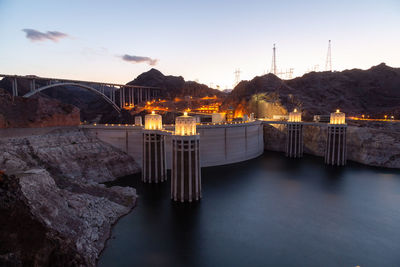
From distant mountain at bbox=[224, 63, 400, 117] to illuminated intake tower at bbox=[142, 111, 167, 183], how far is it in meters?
54.5

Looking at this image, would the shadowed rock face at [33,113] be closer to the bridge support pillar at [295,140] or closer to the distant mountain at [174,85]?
the bridge support pillar at [295,140]

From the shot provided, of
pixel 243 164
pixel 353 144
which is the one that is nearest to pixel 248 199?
pixel 243 164

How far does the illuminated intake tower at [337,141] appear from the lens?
59312 millimetres

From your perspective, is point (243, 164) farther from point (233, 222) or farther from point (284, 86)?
point (284, 86)

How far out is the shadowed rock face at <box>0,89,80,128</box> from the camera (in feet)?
153

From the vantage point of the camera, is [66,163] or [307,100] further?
[307,100]

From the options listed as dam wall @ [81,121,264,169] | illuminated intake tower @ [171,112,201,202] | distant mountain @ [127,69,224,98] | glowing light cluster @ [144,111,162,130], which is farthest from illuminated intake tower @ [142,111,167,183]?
distant mountain @ [127,69,224,98]

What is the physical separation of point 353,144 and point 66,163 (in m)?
64.9

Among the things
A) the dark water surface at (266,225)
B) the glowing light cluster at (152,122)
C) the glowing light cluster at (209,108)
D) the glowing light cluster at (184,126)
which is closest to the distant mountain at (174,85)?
the glowing light cluster at (209,108)

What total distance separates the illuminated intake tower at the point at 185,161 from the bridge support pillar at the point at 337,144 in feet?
128

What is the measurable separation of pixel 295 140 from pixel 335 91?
1628 inches

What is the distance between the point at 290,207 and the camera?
3703cm

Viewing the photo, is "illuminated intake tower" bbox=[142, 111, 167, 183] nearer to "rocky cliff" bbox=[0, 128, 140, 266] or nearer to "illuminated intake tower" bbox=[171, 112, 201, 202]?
"rocky cliff" bbox=[0, 128, 140, 266]

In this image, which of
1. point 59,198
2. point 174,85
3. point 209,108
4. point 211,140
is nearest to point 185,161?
point 59,198
